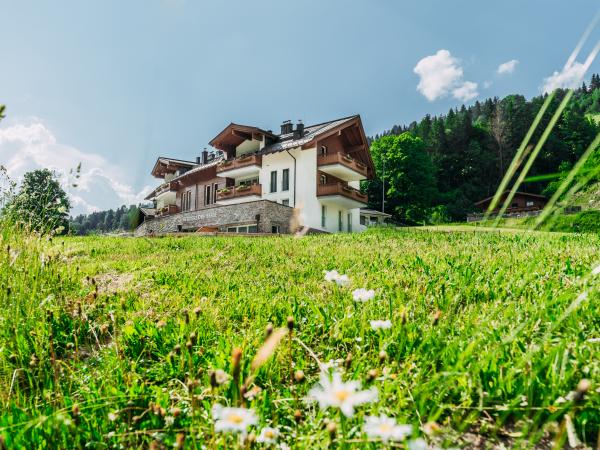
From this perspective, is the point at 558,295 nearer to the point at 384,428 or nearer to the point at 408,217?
the point at 384,428

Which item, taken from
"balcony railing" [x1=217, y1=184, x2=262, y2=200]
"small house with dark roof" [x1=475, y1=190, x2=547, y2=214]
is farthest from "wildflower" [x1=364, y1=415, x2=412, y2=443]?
"small house with dark roof" [x1=475, y1=190, x2=547, y2=214]

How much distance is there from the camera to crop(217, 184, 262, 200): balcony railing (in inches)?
1148

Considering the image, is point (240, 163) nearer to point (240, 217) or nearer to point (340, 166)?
point (240, 217)

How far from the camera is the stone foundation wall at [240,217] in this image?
22875 millimetres

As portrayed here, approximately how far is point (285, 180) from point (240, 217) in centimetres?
619

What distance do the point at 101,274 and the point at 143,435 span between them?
15.2 feet

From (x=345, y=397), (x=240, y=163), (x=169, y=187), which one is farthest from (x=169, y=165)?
(x=345, y=397)

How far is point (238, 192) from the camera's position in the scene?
30.0 meters

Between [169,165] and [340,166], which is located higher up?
[169,165]

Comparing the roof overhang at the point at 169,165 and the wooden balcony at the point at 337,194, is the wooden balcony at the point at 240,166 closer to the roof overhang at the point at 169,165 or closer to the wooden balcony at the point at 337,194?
the wooden balcony at the point at 337,194

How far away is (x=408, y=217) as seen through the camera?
169ft

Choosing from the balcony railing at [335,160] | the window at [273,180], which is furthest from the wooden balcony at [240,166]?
the balcony railing at [335,160]

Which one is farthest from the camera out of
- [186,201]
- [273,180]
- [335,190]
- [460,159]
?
[460,159]

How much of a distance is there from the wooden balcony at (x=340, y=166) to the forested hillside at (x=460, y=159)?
20.8 meters
